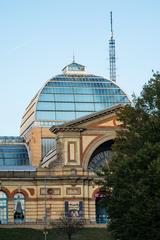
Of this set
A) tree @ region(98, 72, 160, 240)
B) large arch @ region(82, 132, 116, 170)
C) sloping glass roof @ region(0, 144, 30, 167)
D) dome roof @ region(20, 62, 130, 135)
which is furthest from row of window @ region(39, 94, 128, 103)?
tree @ region(98, 72, 160, 240)

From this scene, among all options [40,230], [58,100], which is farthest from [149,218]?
[58,100]

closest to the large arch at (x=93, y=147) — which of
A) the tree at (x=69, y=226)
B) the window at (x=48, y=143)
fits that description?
the tree at (x=69, y=226)

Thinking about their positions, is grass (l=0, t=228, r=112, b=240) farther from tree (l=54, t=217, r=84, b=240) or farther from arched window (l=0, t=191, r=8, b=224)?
arched window (l=0, t=191, r=8, b=224)

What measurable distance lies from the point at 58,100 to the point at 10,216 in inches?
1106

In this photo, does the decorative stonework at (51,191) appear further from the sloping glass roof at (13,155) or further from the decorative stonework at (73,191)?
the sloping glass roof at (13,155)

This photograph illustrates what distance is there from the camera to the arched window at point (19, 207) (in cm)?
12081

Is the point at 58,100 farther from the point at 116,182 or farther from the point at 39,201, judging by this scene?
the point at 116,182

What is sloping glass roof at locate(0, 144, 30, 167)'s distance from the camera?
477 ft

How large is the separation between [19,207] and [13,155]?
27.4m

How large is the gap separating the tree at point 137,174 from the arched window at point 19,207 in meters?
49.0

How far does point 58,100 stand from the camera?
5605 inches

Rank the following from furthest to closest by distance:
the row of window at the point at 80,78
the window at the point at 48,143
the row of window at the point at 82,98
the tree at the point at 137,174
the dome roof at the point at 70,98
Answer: the row of window at the point at 80,78, the window at the point at 48,143, the dome roof at the point at 70,98, the row of window at the point at 82,98, the tree at the point at 137,174

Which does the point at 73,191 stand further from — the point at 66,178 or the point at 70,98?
the point at 70,98

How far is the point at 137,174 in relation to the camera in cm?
6569
